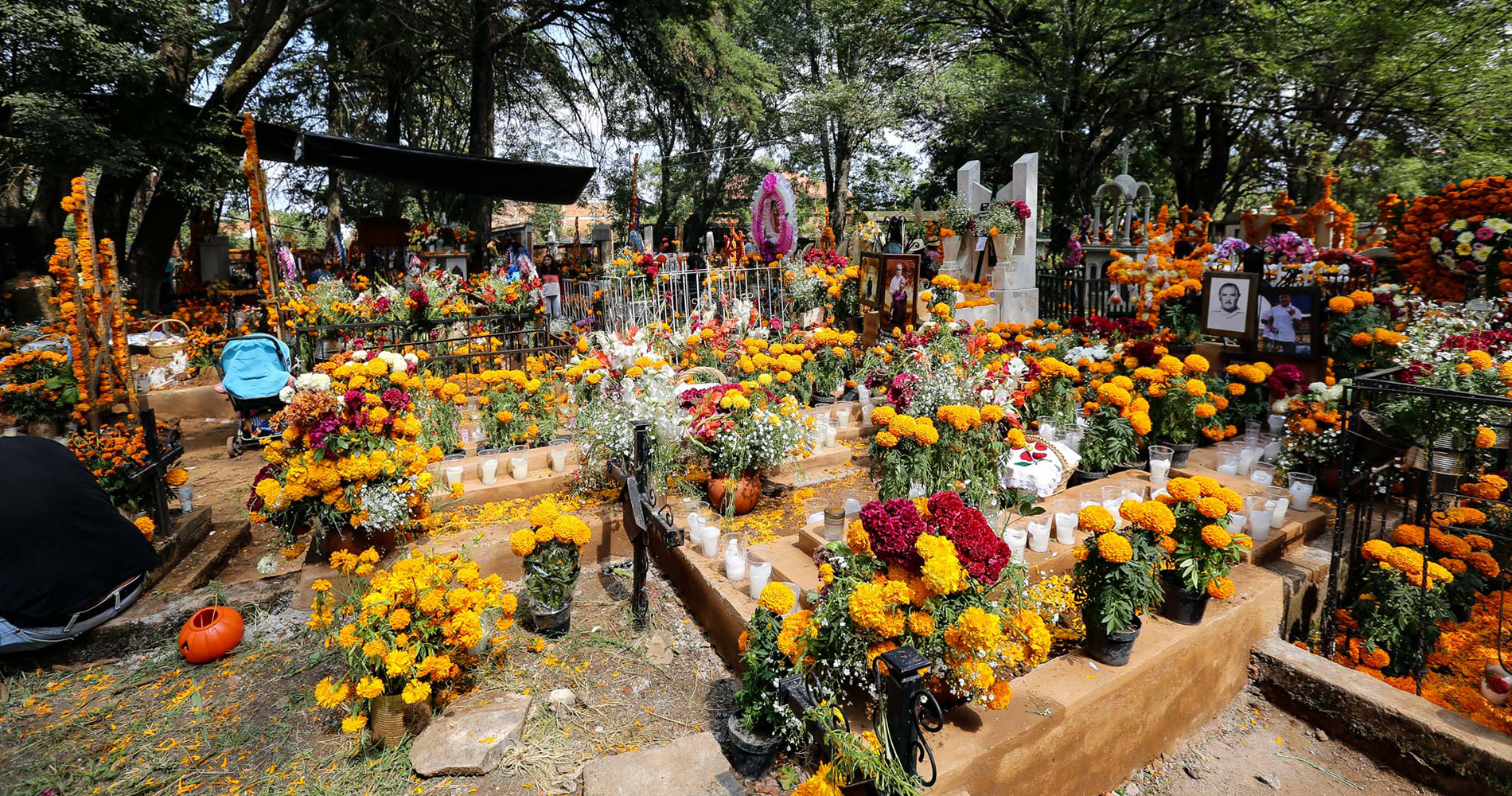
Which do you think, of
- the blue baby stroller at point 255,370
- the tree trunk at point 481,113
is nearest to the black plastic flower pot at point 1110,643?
the blue baby stroller at point 255,370

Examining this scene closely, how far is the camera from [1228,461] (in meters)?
5.89

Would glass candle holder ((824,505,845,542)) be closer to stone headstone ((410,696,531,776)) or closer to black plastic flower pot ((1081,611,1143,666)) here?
black plastic flower pot ((1081,611,1143,666))

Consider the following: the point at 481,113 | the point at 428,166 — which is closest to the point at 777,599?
the point at 428,166

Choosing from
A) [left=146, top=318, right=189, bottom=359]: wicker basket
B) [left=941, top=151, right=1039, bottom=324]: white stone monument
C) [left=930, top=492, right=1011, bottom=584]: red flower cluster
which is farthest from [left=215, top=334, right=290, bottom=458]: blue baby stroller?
[left=941, top=151, right=1039, bottom=324]: white stone monument

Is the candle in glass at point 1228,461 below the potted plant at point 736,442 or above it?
below

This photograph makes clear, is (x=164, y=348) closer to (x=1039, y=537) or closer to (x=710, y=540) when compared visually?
(x=710, y=540)

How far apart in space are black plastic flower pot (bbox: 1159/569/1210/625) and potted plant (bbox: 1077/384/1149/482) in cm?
223

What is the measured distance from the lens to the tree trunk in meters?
15.0

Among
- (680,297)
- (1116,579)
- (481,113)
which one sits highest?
(481,113)

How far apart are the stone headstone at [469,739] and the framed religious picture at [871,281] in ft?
25.6

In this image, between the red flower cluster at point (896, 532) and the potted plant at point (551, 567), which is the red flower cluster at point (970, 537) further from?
the potted plant at point (551, 567)

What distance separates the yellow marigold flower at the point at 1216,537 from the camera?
319 centimetres

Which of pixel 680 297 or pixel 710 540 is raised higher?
pixel 680 297

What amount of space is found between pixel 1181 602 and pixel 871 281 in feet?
24.3
